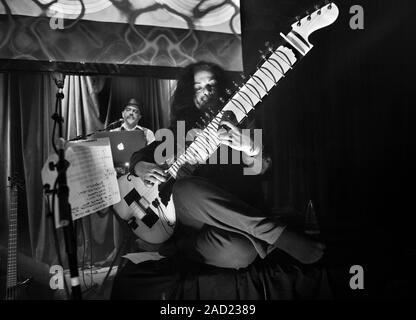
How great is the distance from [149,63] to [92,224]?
38.2 inches

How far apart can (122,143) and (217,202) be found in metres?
0.63

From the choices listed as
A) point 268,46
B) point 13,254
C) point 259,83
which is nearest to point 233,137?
point 259,83

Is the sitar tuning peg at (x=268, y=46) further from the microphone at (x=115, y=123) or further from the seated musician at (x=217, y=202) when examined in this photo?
the microphone at (x=115, y=123)

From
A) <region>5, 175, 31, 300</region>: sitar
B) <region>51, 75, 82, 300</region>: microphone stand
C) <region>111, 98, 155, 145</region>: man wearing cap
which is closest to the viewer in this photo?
<region>51, 75, 82, 300</region>: microphone stand

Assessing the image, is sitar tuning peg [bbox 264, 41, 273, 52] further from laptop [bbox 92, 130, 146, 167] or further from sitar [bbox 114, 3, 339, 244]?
laptop [bbox 92, 130, 146, 167]

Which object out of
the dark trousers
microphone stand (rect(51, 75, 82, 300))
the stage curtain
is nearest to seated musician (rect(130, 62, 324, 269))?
the dark trousers

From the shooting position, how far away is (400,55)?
2.23m

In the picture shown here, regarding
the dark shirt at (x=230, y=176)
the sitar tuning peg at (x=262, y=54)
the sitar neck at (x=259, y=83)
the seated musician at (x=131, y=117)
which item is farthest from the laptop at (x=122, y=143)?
the sitar tuning peg at (x=262, y=54)

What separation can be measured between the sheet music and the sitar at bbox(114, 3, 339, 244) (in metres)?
0.07

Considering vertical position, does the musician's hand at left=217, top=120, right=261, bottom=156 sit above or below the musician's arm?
above

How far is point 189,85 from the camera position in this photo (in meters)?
2.05

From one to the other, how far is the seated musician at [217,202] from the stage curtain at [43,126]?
0.72 ft

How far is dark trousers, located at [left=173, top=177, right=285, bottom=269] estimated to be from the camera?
1.98 m
